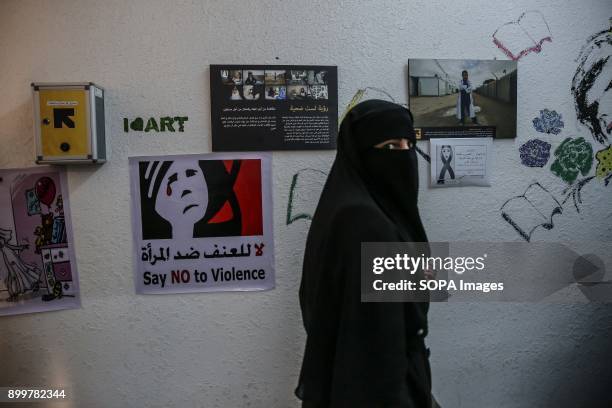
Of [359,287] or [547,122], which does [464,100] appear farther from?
[359,287]

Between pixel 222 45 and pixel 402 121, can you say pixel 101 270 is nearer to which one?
pixel 222 45

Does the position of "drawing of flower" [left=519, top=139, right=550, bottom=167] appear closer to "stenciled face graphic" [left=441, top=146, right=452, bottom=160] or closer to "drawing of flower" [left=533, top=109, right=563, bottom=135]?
"drawing of flower" [left=533, top=109, right=563, bottom=135]

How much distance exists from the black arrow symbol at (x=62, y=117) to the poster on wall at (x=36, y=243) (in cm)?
21

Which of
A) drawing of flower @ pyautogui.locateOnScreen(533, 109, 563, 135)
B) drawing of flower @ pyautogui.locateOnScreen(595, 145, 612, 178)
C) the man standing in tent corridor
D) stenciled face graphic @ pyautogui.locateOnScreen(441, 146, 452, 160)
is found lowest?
drawing of flower @ pyautogui.locateOnScreen(595, 145, 612, 178)

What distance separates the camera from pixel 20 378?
1436 mm

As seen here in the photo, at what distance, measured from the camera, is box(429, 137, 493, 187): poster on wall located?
1.53m

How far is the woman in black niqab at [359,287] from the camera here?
0.92 meters

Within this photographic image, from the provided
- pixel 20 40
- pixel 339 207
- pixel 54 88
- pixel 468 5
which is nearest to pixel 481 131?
pixel 468 5

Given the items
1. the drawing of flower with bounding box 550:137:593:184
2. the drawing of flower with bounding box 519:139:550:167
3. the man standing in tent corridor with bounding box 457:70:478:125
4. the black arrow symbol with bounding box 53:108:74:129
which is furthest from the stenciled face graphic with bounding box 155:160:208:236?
the drawing of flower with bounding box 550:137:593:184

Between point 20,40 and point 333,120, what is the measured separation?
49.5 inches

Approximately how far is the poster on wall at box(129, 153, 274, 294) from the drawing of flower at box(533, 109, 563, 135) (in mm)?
1198

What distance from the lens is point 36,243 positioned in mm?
1416

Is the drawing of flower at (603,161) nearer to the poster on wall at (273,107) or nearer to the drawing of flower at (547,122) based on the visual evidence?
the drawing of flower at (547,122)

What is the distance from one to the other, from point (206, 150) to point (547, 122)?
1492mm
